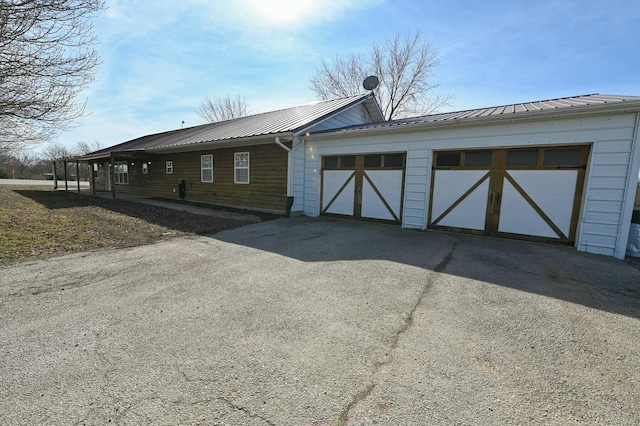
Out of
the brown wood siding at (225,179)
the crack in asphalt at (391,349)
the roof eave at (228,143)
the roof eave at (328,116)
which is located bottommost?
the crack in asphalt at (391,349)

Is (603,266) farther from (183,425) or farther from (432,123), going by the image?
(183,425)

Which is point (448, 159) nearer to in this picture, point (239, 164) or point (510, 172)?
point (510, 172)

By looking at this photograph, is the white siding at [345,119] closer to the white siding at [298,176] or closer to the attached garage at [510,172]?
the white siding at [298,176]

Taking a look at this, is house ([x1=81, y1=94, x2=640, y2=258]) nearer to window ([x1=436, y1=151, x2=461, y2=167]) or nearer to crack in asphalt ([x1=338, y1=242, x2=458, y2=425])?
window ([x1=436, y1=151, x2=461, y2=167])

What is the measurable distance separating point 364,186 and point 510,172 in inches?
145

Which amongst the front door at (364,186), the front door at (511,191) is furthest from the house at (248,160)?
the front door at (511,191)

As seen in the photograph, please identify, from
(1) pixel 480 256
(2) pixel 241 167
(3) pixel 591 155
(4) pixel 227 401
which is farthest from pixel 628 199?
(2) pixel 241 167

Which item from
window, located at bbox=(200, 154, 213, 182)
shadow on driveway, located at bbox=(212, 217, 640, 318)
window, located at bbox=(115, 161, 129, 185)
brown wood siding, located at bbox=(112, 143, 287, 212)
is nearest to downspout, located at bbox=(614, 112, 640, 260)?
shadow on driveway, located at bbox=(212, 217, 640, 318)

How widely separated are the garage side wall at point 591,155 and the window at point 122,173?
1779 cm

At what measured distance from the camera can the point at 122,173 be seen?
18.4 metres

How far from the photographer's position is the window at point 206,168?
1248cm

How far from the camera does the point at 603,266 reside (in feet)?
15.7

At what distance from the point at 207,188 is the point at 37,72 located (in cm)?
692

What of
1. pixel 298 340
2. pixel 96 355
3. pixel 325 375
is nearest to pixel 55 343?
pixel 96 355
